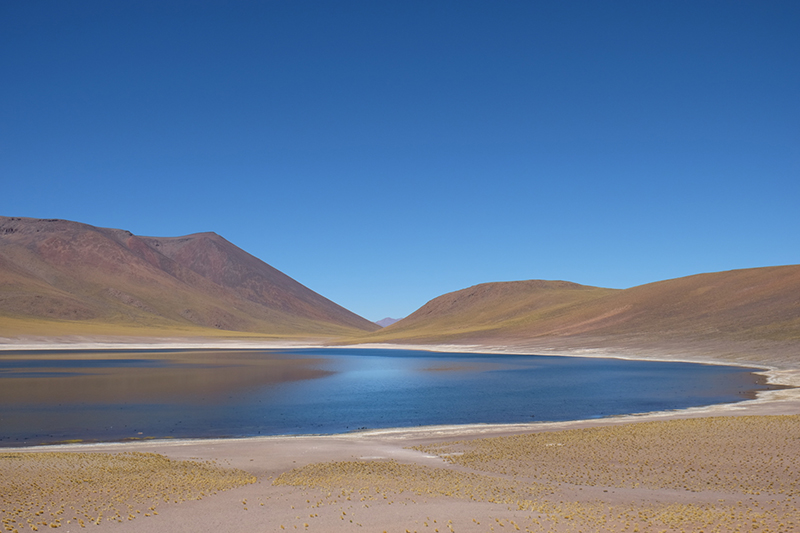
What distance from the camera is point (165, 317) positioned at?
652 ft

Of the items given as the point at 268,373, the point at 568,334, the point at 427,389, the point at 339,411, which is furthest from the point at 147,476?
the point at 568,334

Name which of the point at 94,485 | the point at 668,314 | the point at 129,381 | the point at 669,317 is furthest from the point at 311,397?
the point at 668,314

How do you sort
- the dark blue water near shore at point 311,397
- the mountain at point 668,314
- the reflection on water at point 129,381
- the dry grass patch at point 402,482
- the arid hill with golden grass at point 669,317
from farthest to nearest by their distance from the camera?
the mountain at point 668,314, the arid hill with golden grass at point 669,317, the reflection on water at point 129,381, the dark blue water near shore at point 311,397, the dry grass patch at point 402,482

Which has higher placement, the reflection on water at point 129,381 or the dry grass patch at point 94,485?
the dry grass patch at point 94,485

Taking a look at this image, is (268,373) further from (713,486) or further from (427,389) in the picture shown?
(713,486)

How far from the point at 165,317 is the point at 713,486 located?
204m

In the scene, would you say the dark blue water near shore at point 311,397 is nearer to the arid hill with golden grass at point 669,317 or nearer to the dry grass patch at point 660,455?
the dry grass patch at point 660,455

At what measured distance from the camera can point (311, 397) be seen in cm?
3994

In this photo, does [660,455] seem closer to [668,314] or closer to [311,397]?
[311,397]

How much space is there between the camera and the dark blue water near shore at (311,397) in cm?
2906

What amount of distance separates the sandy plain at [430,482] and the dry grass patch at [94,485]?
50mm

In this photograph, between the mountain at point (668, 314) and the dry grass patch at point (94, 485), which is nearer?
the dry grass patch at point (94, 485)

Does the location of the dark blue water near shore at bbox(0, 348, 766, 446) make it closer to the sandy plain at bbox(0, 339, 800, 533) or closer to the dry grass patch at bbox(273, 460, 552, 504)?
the sandy plain at bbox(0, 339, 800, 533)

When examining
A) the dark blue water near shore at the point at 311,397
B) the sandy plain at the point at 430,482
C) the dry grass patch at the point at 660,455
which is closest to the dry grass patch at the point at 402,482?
the sandy plain at the point at 430,482
